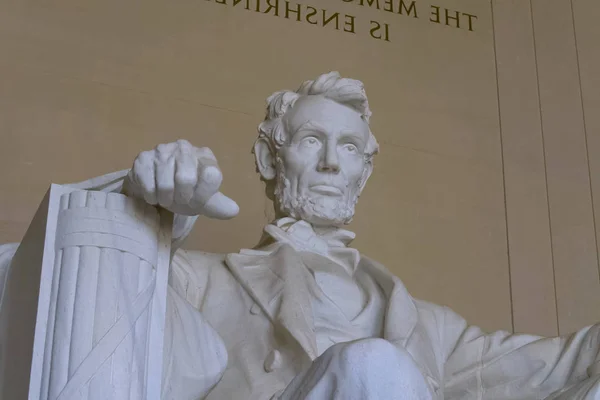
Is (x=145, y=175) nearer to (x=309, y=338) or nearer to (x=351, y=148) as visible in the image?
(x=309, y=338)

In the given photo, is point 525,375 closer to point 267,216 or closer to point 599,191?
point 267,216

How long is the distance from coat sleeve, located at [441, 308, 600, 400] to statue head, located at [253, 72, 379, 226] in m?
0.47

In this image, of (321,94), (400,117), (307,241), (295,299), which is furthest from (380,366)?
(400,117)

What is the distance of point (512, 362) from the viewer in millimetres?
3951

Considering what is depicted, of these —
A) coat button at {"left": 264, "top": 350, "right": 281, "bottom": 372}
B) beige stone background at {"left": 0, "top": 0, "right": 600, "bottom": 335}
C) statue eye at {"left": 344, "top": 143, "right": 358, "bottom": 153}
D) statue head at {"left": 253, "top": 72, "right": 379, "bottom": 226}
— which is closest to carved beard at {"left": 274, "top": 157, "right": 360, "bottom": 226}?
statue head at {"left": 253, "top": 72, "right": 379, "bottom": 226}

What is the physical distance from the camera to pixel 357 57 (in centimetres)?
587

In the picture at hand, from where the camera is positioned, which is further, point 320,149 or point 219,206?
point 320,149

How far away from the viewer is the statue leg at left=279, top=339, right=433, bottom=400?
244 centimetres

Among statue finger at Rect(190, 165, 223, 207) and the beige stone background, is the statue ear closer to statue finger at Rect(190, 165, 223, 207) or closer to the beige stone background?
the beige stone background

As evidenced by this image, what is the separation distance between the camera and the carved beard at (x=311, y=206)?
4.14 m

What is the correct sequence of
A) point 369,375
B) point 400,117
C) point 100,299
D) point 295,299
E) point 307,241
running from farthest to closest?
point 400,117, point 307,241, point 295,299, point 100,299, point 369,375

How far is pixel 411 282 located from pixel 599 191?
941 mm

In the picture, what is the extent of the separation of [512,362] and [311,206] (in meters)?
0.72

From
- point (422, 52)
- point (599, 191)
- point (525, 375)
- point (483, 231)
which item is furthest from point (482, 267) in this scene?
point (525, 375)
